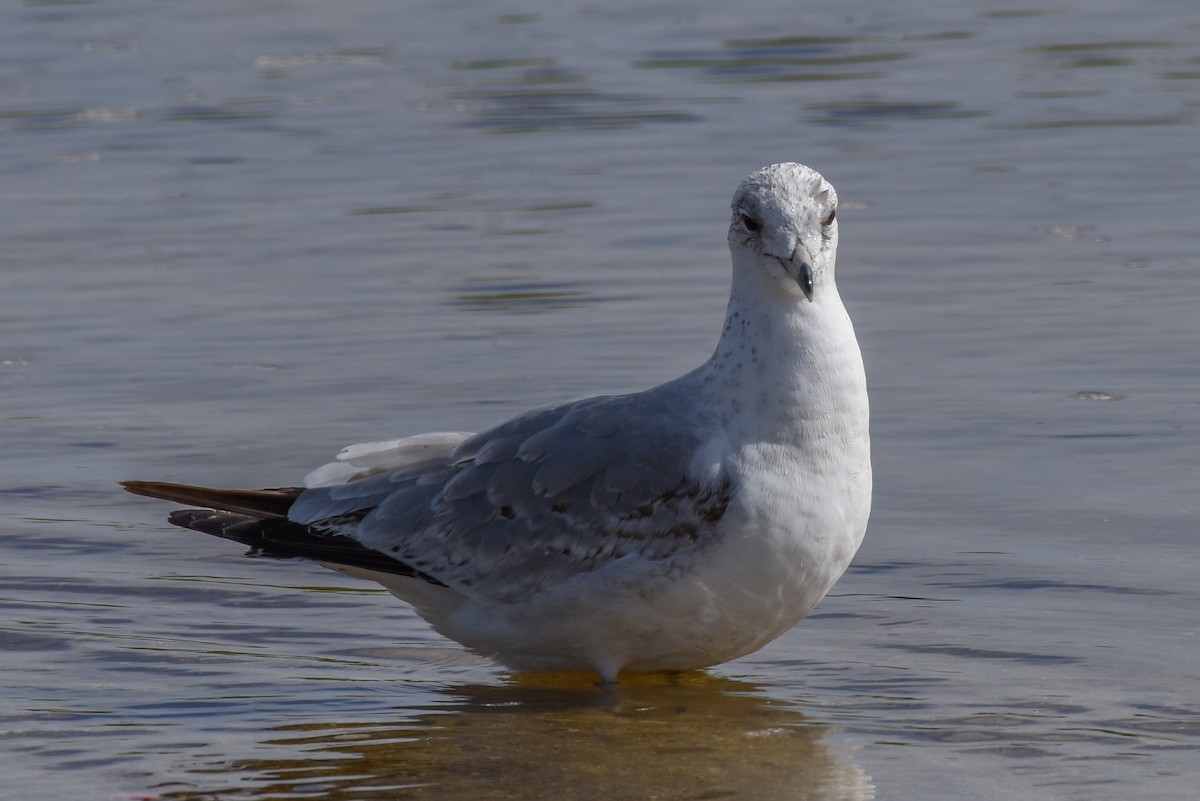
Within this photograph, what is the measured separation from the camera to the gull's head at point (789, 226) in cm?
616

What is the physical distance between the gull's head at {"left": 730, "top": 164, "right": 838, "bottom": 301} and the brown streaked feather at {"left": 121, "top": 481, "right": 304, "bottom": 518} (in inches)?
72.1

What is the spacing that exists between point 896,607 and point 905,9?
45.7 feet

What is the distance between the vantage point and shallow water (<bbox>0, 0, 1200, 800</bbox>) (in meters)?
6.20

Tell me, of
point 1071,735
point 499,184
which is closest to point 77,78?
point 499,184

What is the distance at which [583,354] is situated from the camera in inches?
404

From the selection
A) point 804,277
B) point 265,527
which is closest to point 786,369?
point 804,277

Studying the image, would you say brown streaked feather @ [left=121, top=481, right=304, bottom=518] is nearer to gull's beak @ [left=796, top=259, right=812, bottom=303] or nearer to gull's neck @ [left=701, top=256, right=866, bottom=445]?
gull's neck @ [left=701, top=256, right=866, bottom=445]

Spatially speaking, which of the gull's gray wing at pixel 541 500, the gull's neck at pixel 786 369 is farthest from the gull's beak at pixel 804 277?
the gull's gray wing at pixel 541 500

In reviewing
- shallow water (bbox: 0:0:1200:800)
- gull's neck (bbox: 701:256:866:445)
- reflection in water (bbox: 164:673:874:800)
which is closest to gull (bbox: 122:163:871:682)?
gull's neck (bbox: 701:256:866:445)

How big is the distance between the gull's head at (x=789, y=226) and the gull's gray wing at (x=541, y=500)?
0.55m

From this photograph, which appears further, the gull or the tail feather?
the tail feather

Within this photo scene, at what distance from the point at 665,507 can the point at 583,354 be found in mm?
4166

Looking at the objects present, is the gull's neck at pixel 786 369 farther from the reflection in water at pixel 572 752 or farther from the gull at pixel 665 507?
the reflection in water at pixel 572 752

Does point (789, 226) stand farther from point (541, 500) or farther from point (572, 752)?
point (572, 752)
